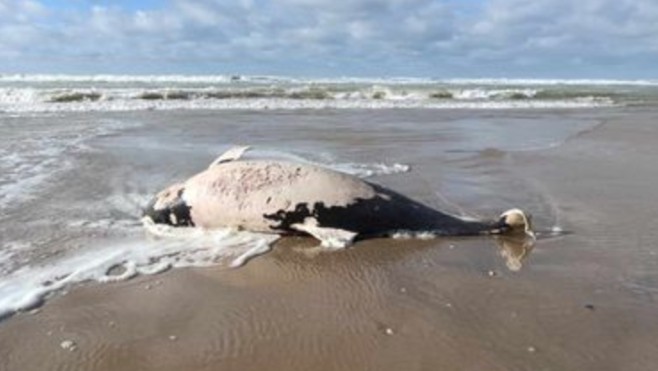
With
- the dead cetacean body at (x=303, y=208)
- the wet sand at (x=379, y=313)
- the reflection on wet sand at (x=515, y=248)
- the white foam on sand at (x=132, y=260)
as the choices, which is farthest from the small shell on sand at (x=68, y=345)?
the reflection on wet sand at (x=515, y=248)

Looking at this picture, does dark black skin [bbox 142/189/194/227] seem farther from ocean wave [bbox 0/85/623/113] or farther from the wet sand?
ocean wave [bbox 0/85/623/113]

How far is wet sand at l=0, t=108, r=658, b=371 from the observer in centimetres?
404

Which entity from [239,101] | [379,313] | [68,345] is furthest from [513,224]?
[239,101]

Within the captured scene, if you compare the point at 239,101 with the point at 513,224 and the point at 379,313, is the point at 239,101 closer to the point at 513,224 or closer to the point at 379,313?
the point at 513,224

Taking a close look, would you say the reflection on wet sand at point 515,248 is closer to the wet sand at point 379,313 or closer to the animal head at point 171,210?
the wet sand at point 379,313

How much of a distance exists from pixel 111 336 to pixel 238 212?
255 cm

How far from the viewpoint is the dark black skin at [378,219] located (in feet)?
21.7

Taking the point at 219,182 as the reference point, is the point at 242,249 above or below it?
below

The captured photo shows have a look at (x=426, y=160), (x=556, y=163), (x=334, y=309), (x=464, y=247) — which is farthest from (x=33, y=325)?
(x=556, y=163)

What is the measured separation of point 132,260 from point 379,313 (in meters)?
2.20

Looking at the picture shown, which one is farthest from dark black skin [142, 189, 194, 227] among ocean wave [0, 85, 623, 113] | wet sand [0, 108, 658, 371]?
ocean wave [0, 85, 623, 113]

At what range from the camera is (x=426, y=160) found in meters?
11.7

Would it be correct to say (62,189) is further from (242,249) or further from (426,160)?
(426,160)

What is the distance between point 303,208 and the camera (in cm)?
667
